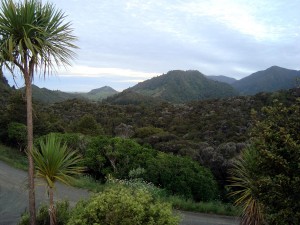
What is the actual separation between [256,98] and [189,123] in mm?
8896

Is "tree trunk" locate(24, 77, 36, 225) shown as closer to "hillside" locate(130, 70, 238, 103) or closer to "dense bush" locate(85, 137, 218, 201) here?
"dense bush" locate(85, 137, 218, 201)

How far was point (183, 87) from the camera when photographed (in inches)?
5999

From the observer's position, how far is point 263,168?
571 centimetres

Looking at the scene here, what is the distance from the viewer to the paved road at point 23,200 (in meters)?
8.86

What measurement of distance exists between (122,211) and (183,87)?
5856 inches

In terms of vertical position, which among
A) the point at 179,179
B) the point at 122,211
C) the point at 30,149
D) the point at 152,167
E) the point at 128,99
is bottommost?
the point at 179,179

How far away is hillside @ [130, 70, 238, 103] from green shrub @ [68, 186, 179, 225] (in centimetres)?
12442

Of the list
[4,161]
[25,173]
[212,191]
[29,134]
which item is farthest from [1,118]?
[29,134]

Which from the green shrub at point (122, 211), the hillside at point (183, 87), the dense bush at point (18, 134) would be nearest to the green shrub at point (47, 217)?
the green shrub at point (122, 211)

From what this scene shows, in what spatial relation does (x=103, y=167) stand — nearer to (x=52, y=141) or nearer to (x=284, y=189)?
(x=52, y=141)

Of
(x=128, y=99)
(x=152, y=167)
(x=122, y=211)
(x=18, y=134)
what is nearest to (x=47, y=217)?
(x=122, y=211)

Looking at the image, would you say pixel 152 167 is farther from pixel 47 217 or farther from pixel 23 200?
pixel 47 217

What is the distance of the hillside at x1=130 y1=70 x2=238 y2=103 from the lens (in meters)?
139

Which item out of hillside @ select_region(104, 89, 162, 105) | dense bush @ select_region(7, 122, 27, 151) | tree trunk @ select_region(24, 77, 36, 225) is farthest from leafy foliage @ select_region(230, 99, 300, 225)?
hillside @ select_region(104, 89, 162, 105)
